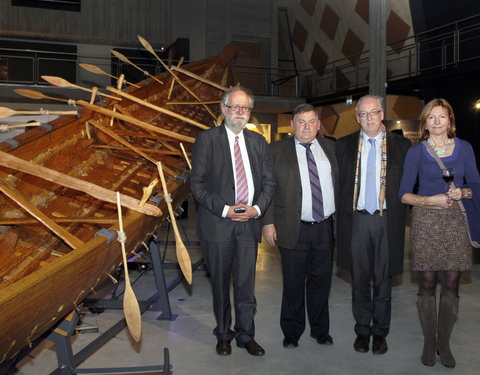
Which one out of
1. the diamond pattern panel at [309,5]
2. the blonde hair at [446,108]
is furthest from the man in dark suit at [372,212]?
the diamond pattern panel at [309,5]

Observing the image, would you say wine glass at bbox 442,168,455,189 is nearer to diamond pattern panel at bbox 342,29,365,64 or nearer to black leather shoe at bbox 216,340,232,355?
black leather shoe at bbox 216,340,232,355

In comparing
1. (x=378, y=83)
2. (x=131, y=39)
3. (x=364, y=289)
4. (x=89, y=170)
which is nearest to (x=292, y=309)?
(x=364, y=289)

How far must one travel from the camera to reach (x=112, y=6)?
40.3ft

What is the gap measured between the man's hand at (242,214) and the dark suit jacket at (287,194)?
192mm

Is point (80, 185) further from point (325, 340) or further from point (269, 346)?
point (325, 340)

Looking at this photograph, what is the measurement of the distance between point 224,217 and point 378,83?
4.83 m

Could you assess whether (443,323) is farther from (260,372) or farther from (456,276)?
(260,372)

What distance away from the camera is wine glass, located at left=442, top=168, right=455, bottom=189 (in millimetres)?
2309

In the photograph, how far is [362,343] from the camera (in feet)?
9.09

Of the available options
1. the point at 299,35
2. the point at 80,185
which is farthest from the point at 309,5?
the point at 80,185

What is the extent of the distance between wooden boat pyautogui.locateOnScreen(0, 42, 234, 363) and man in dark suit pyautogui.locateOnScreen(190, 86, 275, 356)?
25 centimetres

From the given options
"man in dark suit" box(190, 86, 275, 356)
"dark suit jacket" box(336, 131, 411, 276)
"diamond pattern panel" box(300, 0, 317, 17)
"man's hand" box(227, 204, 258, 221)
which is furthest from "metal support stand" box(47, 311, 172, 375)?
"diamond pattern panel" box(300, 0, 317, 17)

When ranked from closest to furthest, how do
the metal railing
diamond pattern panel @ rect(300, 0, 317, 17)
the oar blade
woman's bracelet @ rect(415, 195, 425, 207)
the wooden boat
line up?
the wooden boat < the oar blade < woman's bracelet @ rect(415, 195, 425, 207) < the metal railing < diamond pattern panel @ rect(300, 0, 317, 17)

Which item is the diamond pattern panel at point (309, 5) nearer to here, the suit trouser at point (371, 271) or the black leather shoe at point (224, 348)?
the suit trouser at point (371, 271)
